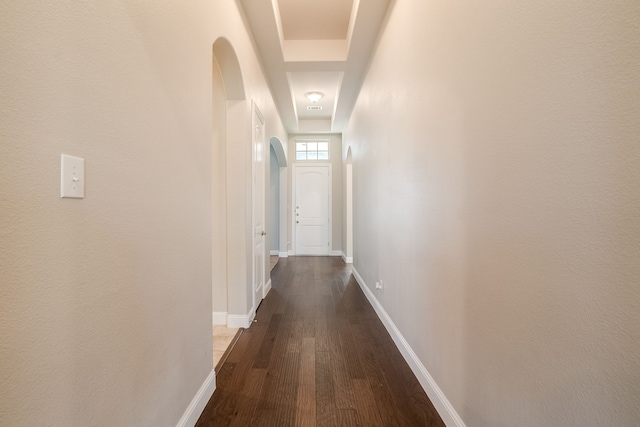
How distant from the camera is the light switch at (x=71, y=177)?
722 millimetres

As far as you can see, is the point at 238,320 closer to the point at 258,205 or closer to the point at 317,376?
the point at 317,376

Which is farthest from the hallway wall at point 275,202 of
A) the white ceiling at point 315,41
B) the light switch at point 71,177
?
the light switch at point 71,177

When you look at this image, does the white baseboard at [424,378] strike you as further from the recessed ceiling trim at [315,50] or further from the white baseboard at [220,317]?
the recessed ceiling trim at [315,50]

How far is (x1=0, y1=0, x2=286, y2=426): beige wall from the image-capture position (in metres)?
0.63

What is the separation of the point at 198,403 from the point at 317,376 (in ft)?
2.50

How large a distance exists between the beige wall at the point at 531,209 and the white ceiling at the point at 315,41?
128cm

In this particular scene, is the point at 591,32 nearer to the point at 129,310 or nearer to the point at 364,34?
the point at 129,310

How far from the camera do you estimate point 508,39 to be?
0.97 metres

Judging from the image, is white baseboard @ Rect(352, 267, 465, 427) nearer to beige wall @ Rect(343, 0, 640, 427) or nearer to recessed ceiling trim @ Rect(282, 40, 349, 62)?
beige wall @ Rect(343, 0, 640, 427)

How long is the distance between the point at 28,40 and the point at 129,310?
0.82 metres

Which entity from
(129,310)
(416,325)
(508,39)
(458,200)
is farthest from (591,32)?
(416,325)

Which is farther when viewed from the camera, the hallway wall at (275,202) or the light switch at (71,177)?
the hallway wall at (275,202)

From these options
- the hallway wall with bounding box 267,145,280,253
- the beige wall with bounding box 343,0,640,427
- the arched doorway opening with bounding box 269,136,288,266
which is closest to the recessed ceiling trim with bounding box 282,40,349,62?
the beige wall with bounding box 343,0,640,427

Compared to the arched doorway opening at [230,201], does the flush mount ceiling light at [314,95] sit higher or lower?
higher
